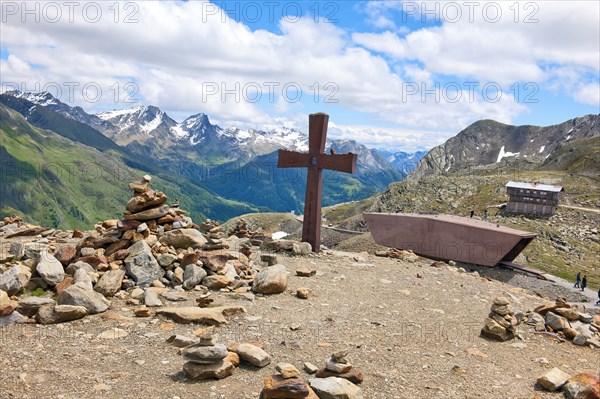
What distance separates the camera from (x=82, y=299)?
45.3 feet

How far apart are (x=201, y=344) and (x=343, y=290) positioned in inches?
322

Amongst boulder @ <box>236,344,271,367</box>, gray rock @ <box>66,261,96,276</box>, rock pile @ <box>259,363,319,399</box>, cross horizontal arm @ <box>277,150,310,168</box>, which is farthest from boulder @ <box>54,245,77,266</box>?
cross horizontal arm @ <box>277,150,310,168</box>

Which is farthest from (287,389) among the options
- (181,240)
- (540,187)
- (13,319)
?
(540,187)

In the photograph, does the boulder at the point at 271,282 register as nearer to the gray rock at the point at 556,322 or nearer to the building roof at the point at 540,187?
the gray rock at the point at 556,322

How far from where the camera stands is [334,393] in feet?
30.4

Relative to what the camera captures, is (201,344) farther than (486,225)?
No

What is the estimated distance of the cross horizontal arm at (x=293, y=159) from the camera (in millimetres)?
26822

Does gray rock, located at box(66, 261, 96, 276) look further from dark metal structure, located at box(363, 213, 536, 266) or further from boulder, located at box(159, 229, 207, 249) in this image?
dark metal structure, located at box(363, 213, 536, 266)

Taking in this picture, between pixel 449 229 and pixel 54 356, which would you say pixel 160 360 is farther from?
pixel 449 229

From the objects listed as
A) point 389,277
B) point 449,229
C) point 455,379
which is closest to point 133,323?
point 455,379

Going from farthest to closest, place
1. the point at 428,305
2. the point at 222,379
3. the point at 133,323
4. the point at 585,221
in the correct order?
the point at 585,221, the point at 428,305, the point at 133,323, the point at 222,379

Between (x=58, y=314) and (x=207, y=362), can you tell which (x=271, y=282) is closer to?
(x=207, y=362)

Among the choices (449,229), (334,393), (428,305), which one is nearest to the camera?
(334,393)

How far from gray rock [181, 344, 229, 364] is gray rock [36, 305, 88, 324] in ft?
15.2
